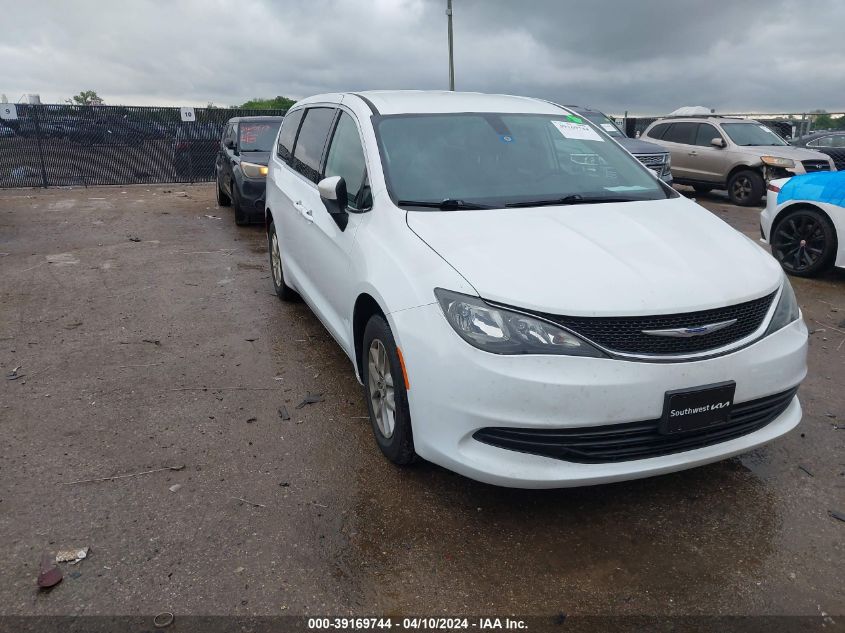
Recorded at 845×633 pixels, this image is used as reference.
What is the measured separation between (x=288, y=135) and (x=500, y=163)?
2568mm

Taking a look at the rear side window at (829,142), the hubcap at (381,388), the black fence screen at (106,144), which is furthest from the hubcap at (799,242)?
the black fence screen at (106,144)

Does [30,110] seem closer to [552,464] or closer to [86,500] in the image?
[86,500]

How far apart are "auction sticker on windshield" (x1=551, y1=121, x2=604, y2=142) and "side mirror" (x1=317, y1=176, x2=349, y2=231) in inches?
57.3

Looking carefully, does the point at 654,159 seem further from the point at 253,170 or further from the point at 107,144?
the point at 107,144

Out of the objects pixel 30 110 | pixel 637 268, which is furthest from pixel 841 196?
pixel 30 110

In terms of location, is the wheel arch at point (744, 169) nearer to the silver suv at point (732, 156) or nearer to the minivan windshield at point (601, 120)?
the silver suv at point (732, 156)

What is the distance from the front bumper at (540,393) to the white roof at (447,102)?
70.2 inches

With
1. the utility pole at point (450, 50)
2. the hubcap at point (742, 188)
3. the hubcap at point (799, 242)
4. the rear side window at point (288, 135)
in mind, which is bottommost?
the hubcap at point (799, 242)

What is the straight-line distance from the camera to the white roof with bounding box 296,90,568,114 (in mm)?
4216

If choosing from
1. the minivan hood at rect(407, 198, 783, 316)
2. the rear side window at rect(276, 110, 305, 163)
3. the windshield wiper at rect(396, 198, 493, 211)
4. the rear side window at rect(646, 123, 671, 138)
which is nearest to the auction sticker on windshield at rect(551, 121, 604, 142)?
the minivan hood at rect(407, 198, 783, 316)

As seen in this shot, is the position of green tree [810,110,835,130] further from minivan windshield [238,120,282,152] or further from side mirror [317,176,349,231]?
side mirror [317,176,349,231]

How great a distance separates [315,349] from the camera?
519cm

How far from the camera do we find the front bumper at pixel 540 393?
8.54 ft

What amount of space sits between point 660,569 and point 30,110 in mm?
18031
